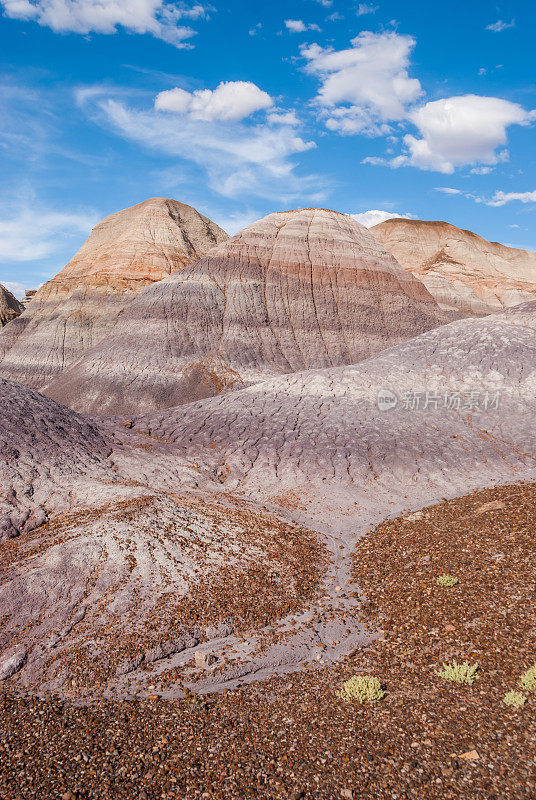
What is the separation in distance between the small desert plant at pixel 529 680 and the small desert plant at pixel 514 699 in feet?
0.69

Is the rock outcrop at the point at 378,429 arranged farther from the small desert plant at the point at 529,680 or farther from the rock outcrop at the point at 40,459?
the small desert plant at the point at 529,680

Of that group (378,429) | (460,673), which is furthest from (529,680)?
(378,429)

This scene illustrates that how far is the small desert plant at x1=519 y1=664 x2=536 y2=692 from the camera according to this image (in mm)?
5945

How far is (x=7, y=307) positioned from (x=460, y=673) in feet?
300

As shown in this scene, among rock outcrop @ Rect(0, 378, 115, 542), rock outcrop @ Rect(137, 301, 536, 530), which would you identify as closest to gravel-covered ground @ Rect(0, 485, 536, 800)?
rock outcrop @ Rect(0, 378, 115, 542)

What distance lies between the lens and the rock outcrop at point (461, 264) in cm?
6738

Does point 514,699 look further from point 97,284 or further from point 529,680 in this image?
point 97,284

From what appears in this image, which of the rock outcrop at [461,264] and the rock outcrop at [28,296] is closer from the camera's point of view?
the rock outcrop at [461,264]

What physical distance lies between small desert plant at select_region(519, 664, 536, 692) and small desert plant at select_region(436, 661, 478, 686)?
24.6 inches

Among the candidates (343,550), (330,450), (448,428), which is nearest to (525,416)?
(448,428)

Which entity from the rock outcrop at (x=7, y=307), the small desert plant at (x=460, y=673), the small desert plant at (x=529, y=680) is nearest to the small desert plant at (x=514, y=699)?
the small desert plant at (x=529, y=680)

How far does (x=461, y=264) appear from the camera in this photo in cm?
8475

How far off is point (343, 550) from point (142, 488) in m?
6.74

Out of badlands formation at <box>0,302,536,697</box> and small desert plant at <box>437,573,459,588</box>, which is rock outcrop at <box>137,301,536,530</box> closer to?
badlands formation at <box>0,302,536,697</box>
